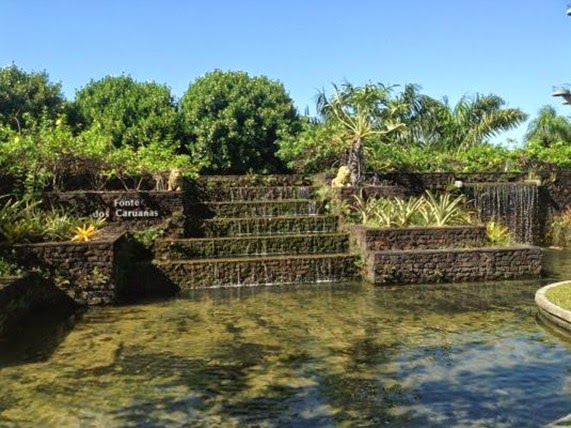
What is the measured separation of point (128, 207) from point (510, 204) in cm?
1117

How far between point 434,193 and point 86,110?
16.6 metres

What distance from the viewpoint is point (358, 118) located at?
1573 cm

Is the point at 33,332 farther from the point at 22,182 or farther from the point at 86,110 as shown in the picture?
the point at 86,110

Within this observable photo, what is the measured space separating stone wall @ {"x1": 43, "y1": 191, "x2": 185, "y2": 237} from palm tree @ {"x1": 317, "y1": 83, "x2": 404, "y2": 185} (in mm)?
4666

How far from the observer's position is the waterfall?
17516mm

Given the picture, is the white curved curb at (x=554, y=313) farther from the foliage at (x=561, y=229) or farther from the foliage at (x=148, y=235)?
the foliage at (x=561, y=229)

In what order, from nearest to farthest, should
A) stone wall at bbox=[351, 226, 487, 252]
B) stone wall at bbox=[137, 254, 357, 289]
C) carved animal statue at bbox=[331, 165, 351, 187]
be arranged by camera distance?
stone wall at bbox=[137, 254, 357, 289], stone wall at bbox=[351, 226, 487, 252], carved animal statue at bbox=[331, 165, 351, 187]

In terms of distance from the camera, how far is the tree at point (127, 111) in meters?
24.2

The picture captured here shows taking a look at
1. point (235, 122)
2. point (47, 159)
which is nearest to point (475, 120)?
point (235, 122)

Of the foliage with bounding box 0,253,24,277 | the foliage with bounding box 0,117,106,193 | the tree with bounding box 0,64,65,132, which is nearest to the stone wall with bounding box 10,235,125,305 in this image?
the foliage with bounding box 0,253,24,277

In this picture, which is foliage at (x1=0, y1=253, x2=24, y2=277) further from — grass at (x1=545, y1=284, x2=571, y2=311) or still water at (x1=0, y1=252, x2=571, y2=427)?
Answer: grass at (x1=545, y1=284, x2=571, y2=311)

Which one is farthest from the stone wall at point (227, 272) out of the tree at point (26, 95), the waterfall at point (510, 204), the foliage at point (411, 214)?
the tree at point (26, 95)

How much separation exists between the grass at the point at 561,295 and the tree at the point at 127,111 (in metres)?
16.4

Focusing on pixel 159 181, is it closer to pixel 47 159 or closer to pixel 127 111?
pixel 47 159
